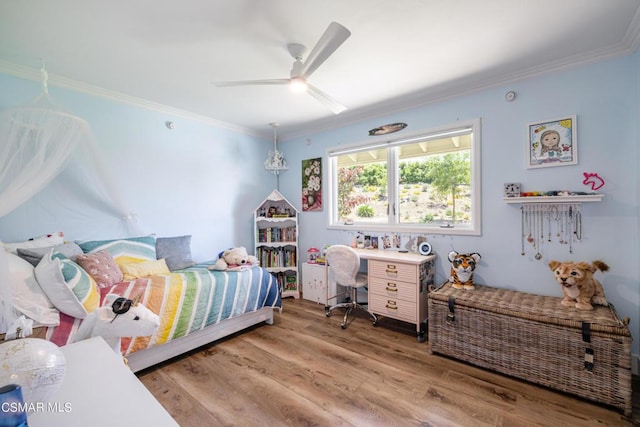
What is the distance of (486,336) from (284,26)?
2746 millimetres

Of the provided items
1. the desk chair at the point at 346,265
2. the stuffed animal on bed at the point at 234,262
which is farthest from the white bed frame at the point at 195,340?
the desk chair at the point at 346,265

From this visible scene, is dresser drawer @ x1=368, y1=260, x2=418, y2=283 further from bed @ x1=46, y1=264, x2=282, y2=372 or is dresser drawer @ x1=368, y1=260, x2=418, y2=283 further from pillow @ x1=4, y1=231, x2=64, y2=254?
pillow @ x1=4, y1=231, x2=64, y2=254

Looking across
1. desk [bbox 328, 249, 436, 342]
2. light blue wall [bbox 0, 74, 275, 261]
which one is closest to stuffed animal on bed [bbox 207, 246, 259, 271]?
light blue wall [bbox 0, 74, 275, 261]

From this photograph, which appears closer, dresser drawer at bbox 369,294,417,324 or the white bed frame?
the white bed frame

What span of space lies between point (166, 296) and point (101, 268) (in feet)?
Answer: 2.07

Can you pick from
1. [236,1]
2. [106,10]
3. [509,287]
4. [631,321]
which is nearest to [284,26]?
[236,1]

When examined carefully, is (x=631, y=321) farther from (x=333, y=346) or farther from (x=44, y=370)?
(x=44, y=370)

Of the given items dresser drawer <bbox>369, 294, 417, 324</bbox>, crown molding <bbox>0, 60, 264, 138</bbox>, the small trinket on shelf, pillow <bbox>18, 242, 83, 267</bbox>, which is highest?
crown molding <bbox>0, 60, 264, 138</bbox>

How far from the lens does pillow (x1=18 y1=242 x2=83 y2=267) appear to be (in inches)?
80.7

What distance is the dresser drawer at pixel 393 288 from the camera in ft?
8.93

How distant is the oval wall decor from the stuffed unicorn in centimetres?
302

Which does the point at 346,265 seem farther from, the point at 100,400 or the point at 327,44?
the point at 100,400

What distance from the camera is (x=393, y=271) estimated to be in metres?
2.83

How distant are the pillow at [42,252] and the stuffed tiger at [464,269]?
342 cm
